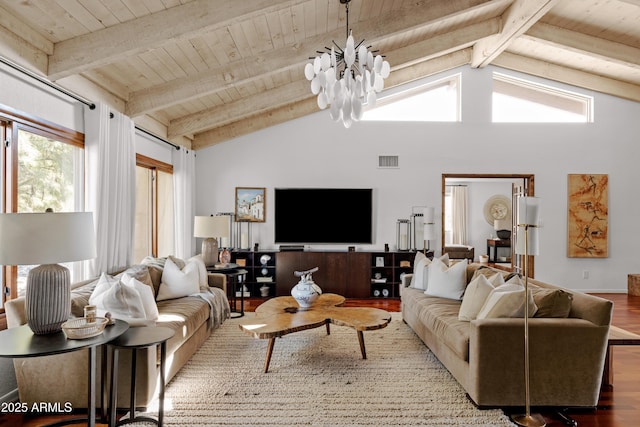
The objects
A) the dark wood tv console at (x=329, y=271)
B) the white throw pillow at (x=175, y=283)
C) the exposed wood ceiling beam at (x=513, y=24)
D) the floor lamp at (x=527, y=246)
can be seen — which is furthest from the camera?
the dark wood tv console at (x=329, y=271)

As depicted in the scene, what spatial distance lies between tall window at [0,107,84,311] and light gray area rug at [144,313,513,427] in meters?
1.57

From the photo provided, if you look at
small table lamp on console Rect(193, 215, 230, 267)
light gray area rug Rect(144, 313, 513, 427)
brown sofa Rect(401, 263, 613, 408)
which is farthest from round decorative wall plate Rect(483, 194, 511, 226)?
brown sofa Rect(401, 263, 613, 408)

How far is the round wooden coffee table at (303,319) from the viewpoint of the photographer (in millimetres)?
3213

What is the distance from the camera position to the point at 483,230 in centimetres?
1205

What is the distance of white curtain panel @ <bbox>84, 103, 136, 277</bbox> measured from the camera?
3809mm

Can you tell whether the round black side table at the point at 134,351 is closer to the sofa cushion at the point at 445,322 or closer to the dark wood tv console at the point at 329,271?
the sofa cushion at the point at 445,322

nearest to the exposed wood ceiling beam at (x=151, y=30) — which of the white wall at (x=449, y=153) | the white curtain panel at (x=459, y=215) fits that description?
the white wall at (x=449, y=153)

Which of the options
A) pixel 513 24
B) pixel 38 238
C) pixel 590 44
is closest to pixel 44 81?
pixel 38 238

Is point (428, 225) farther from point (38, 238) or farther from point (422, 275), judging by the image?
point (38, 238)

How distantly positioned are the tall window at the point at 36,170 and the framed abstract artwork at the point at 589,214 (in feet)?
23.5

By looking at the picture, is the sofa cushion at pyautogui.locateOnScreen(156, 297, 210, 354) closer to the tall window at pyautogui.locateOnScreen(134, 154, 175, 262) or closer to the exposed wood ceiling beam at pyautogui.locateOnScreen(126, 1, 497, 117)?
the tall window at pyautogui.locateOnScreen(134, 154, 175, 262)

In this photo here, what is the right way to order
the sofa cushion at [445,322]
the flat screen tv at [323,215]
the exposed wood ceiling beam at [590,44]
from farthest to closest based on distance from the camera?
the flat screen tv at [323,215] → the exposed wood ceiling beam at [590,44] → the sofa cushion at [445,322]

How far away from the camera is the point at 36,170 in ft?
10.9

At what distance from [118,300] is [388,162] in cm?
496
